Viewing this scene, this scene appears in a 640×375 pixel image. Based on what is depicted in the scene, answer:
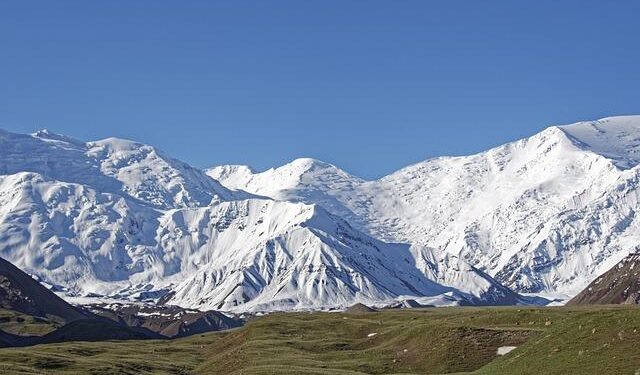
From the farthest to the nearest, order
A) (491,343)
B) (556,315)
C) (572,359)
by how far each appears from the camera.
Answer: (556,315) < (491,343) < (572,359)

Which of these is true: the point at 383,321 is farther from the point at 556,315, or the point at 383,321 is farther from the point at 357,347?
the point at 556,315

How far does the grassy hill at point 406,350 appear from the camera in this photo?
234 feet

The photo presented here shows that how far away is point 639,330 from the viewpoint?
71375 millimetres

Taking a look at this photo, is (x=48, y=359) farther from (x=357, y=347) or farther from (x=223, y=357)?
(x=357, y=347)

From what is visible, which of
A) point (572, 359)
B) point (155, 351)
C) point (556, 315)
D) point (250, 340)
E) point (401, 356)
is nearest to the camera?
point (572, 359)

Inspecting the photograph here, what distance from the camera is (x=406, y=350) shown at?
9894 centimetres

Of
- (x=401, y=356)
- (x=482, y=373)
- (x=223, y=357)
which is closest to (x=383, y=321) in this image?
(x=223, y=357)

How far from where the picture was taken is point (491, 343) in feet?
300

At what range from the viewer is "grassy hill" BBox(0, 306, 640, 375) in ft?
234

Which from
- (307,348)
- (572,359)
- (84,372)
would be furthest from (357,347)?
(572,359)

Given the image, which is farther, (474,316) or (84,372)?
(474,316)

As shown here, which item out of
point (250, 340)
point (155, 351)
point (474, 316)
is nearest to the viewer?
point (474, 316)

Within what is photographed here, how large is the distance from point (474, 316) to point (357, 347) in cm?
1339

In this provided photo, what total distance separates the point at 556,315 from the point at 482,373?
33614mm
